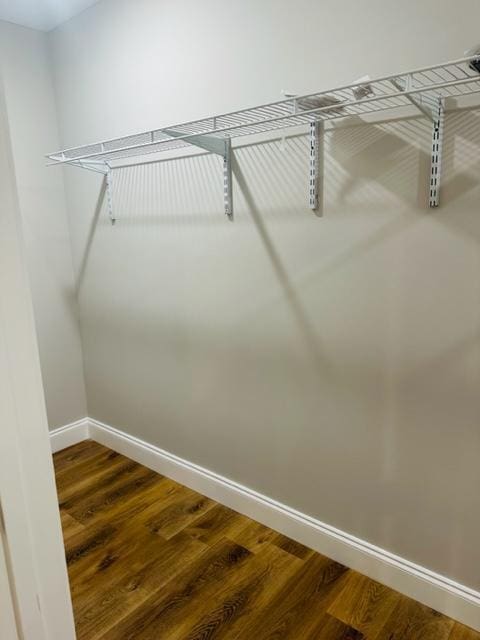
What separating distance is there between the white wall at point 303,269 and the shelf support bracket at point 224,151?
5 centimetres

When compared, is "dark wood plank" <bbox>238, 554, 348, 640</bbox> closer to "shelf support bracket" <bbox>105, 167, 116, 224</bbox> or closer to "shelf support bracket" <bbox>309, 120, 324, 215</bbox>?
"shelf support bracket" <bbox>309, 120, 324, 215</bbox>

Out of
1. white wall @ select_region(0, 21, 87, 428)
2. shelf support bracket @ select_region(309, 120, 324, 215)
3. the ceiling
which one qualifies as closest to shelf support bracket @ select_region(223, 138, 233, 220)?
shelf support bracket @ select_region(309, 120, 324, 215)

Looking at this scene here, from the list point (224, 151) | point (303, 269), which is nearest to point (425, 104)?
point (303, 269)

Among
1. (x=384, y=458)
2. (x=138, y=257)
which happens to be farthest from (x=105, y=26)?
(x=384, y=458)

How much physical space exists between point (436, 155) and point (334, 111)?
378 mm

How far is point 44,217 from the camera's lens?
2656mm

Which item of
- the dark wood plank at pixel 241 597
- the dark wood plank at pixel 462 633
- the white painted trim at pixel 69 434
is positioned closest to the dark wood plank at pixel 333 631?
the dark wood plank at pixel 241 597

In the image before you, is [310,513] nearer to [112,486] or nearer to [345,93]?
[112,486]

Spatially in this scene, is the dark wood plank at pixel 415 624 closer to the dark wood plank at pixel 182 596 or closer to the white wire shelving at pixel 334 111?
the dark wood plank at pixel 182 596

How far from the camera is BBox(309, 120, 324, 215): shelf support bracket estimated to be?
1595 millimetres

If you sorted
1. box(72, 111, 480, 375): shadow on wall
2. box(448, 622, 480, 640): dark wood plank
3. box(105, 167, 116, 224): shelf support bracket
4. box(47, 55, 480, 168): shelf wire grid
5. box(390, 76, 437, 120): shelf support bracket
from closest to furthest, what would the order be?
box(47, 55, 480, 168): shelf wire grid → box(390, 76, 437, 120): shelf support bracket → box(72, 111, 480, 375): shadow on wall → box(448, 622, 480, 640): dark wood plank → box(105, 167, 116, 224): shelf support bracket

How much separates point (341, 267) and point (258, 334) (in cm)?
50

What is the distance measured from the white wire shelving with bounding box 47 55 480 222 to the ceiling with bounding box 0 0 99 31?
72 cm

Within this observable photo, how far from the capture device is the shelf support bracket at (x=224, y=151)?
175 centimetres
